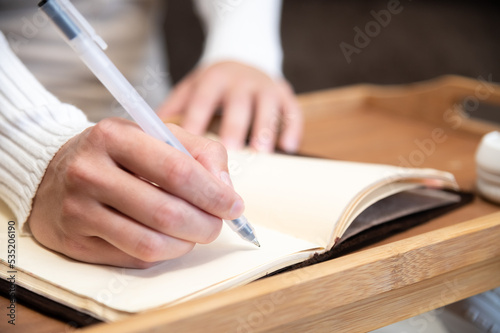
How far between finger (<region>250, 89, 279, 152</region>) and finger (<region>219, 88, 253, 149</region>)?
0.01 m

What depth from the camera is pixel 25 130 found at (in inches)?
17.4

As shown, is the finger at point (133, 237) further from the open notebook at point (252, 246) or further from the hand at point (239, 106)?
the hand at point (239, 106)

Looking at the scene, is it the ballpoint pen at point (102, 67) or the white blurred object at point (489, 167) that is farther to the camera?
the white blurred object at point (489, 167)

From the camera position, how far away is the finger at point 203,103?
0.71m

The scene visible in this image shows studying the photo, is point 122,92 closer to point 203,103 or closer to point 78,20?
point 78,20

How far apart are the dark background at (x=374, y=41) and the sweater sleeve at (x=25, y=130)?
156 cm

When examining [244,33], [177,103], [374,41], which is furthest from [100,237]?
[374,41]

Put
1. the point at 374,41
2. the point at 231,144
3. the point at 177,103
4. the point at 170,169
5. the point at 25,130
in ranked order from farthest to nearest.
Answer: the point at 374,41 → the point at 177,103 → the point at 231,144 → the point at 25,130 → the point at 170,169

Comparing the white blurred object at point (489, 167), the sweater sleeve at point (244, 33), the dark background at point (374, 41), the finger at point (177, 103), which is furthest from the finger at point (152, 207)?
the dark background at point (374, 41)

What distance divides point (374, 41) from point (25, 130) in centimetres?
174

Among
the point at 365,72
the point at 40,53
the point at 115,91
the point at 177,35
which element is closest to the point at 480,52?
the point at 365,72

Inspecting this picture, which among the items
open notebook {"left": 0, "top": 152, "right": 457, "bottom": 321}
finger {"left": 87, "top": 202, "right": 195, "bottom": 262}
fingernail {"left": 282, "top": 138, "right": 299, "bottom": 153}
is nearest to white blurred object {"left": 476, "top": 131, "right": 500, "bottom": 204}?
open notebook {"left": 0, "top": 152, "right": 457, "bottom": 321}

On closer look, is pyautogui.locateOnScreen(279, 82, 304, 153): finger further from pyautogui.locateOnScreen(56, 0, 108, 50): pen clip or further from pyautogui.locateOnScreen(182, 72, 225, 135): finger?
pyautogui.locateOnScreen(56, 0, 108, 50): pen clip

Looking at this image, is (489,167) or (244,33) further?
(244,33)
